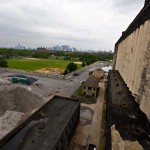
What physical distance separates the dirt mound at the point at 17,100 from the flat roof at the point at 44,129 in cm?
635

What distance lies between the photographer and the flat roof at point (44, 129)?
16188mm

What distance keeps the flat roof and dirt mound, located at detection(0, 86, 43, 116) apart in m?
6.35

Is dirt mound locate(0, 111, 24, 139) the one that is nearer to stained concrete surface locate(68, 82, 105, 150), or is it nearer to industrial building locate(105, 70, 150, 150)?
stained concrete surface locate(68, 82, 105, 150)

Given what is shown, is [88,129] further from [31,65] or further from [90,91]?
[31,65]

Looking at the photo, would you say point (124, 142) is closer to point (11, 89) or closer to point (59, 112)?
point (59, 112)

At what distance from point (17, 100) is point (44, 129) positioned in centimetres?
1403

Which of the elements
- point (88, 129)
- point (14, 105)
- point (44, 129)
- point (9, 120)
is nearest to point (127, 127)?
point (44, 129)

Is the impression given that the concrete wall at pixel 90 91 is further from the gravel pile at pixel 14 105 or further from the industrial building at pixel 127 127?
the industrial building at pixel 127 127

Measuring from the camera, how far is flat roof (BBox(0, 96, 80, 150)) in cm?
1619

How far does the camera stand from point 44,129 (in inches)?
733

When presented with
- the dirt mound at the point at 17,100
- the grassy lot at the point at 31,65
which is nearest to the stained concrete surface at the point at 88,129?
the dirt mound at the point at 17,100

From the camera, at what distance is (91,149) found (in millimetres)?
19484

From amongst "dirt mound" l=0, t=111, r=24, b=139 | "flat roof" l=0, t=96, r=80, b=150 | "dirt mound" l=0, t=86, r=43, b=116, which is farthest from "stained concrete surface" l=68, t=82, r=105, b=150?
"dirt mound" l=0, t=86, r=43, b=116

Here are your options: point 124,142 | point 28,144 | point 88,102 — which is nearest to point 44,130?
point 28,144
